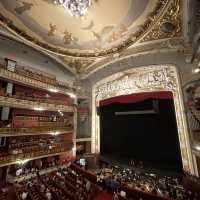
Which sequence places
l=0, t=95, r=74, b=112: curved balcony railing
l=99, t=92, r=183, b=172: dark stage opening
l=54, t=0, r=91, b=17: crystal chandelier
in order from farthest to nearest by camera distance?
l=99, t=92, r=183, b=172: dark stage opening
l=0, t=95, r=74, b=112: curved balcony railing
l=54, t=0, r=91, b=17: crystal chandelier

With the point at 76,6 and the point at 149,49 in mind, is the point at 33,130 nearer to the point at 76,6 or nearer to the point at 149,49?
the point at 76,6

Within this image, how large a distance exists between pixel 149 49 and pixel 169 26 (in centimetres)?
209

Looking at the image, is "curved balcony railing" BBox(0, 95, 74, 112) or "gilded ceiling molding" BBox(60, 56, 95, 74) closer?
"curved balcony railing" BBox(0, 95, 74, 112)

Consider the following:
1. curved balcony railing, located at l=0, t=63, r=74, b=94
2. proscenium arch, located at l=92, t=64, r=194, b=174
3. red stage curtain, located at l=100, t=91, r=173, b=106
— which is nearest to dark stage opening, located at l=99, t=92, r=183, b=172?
red stage curtain, located at l=100, t=91, r=173, b=106

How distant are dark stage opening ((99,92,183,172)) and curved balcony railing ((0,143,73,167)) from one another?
4.16 metres

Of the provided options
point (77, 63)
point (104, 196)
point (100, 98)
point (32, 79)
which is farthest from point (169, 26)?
point (32, 79)

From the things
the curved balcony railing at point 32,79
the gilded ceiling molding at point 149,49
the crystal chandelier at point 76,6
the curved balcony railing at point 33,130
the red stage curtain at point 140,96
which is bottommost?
the curved balcony railing at point 33,130

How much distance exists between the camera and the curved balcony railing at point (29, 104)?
387 inches

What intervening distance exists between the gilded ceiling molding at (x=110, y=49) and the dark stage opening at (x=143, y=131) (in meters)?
3.98

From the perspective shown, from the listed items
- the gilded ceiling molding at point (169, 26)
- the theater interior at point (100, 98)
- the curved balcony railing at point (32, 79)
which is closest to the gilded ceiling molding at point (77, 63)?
the theater interior at point (100, 98)

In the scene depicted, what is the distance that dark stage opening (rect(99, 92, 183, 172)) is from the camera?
1108 centimetres

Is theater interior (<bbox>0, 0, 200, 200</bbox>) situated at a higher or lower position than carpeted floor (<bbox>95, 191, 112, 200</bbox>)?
higher

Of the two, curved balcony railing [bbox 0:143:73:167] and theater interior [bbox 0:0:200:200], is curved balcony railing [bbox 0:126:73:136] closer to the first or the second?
theater interior [bbox 0:0:200:200]

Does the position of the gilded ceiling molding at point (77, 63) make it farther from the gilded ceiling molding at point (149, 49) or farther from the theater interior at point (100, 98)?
the gilded ceiling molding at point (149, 49)
